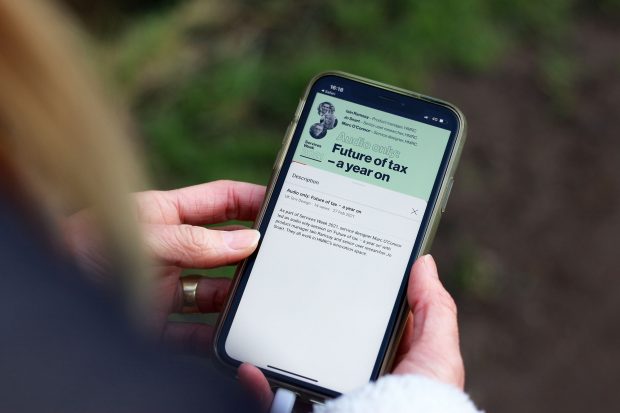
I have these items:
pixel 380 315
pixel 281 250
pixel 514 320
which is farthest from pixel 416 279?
pixel 514 320

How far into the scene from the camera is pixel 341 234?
1565 millimetres

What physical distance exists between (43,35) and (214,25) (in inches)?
86.5

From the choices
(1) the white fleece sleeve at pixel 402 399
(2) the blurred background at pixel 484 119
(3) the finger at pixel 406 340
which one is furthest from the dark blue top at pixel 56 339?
(2) the blurred background at pixel 484 119

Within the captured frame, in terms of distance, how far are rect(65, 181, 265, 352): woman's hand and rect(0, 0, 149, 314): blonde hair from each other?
2.21ft

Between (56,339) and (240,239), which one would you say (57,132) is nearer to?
(56,339)

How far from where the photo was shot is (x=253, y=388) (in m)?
1.44

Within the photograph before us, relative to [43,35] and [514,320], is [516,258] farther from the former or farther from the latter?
[43,35]

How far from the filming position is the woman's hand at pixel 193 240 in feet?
5.08

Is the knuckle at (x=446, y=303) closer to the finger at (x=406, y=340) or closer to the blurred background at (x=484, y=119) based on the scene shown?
the finger at (x=406, y=340)

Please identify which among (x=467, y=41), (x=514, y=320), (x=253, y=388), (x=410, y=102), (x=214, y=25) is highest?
(x=467, y=41)

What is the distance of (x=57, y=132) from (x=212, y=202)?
0.96 m

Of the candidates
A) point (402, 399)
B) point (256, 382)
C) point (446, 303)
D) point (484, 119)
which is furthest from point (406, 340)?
point (484, 119)

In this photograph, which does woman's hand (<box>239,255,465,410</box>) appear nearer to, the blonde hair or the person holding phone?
the person holding phone

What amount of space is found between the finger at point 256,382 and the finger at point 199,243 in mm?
220
